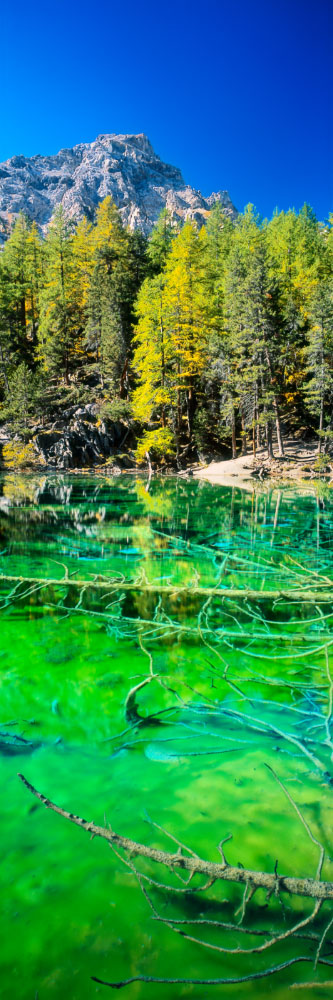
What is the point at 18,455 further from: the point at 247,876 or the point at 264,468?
the point at 247,876

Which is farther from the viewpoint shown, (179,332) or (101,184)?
(101,184)

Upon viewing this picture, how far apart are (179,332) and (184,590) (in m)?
26.2

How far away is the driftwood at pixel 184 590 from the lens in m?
4.57

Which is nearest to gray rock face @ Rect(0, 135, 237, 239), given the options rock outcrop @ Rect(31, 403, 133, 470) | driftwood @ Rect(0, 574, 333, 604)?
rock outcrop @ Rect(31, 403, 133, 470)

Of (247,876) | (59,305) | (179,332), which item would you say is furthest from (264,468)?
(247,876)

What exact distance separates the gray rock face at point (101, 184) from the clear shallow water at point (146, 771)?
150454mm

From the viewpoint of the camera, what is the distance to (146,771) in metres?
2.60

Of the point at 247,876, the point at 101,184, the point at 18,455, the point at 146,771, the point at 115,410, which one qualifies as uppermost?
the point at 101,184

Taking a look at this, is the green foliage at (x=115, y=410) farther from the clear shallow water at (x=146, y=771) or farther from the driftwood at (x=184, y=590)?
the clear shallow water at (x=146, y=771)

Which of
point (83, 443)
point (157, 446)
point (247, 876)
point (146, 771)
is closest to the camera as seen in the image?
point (247, 876)

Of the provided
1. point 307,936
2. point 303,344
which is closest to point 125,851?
point 307,936

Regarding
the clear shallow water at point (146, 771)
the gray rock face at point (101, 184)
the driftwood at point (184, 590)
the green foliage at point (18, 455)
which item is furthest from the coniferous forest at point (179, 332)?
the gray rock face at point (101, 184)

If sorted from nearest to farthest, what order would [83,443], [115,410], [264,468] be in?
1. [264,468]
2. [115,410]
3. [83,443]

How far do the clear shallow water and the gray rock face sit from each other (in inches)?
5923
